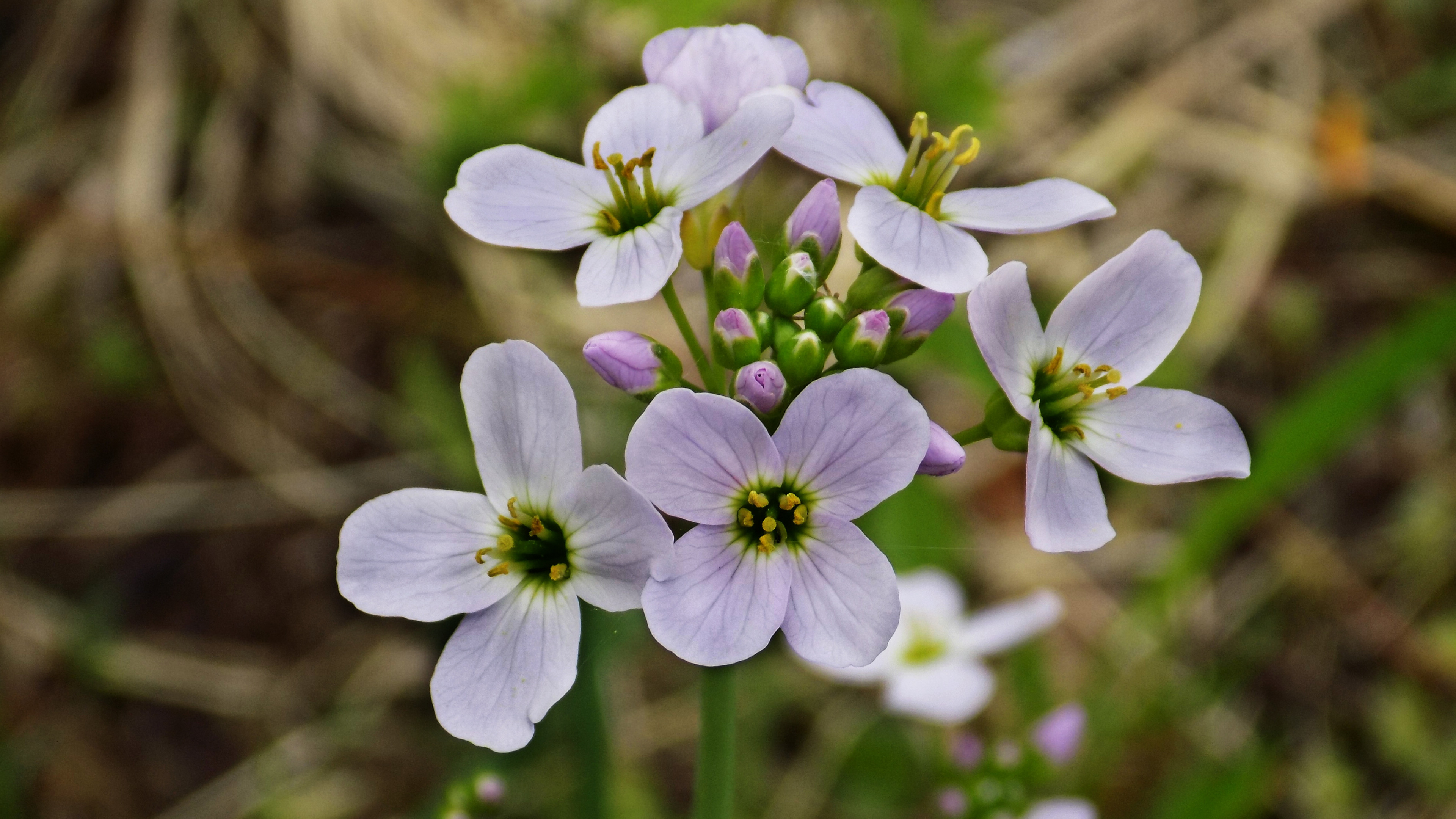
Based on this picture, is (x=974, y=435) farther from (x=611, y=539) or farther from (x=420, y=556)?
(x=420, y=556)

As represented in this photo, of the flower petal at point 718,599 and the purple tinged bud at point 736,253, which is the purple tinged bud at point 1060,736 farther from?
the purple tinged bud at point 736,253

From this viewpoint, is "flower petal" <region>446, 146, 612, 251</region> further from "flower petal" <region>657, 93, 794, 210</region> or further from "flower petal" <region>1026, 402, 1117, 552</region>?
"flower petal" <region>1026, 402, 1117, 552</region>

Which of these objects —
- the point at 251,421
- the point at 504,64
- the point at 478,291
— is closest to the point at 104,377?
the point at 251,421

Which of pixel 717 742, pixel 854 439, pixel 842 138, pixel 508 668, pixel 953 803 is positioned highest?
pixel 842 138

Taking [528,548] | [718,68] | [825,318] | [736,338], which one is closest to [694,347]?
[736,338]

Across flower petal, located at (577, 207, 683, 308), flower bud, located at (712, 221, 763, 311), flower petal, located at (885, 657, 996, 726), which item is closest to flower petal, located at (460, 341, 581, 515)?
flower petal, located at (577, 207, 683, 308)

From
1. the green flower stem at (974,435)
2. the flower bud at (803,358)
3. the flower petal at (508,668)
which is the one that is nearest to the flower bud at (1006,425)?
the green flower stem at (974,435)

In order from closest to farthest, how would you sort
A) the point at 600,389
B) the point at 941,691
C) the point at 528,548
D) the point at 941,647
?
the point at 528,548
the point at 941,691
the point at 941,647
the point at 600,389
